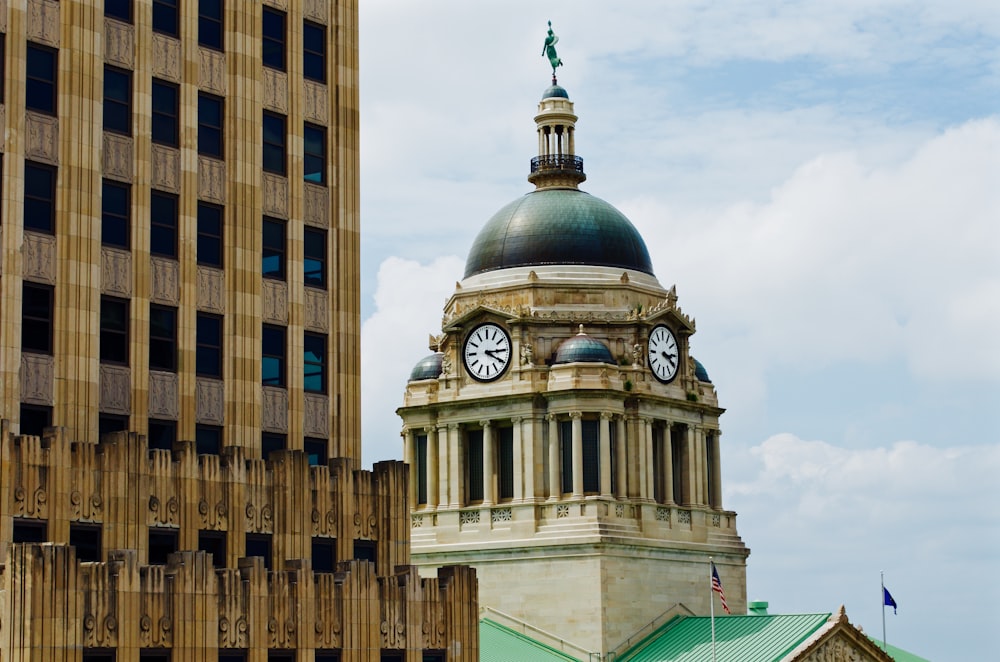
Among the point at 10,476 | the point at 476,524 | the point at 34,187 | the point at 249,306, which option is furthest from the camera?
the point at 476,524

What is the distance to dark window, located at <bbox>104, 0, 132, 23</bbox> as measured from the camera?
5778 cm

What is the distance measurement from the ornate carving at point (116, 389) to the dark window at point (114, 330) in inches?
11.1

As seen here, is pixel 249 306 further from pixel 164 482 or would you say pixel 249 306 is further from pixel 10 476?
pixel 10 476

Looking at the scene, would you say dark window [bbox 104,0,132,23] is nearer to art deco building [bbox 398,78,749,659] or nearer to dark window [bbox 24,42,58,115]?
dark window [bbox 24,42,58,115]

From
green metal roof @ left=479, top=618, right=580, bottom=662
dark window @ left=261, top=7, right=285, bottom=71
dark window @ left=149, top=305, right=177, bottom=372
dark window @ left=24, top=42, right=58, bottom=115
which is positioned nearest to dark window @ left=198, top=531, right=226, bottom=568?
dark window @ left=149, top=305, right=177, bottom=372

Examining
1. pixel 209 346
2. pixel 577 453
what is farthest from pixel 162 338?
pixel 577 453

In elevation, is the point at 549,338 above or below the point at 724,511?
above

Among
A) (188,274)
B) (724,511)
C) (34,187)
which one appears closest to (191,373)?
(188,274)

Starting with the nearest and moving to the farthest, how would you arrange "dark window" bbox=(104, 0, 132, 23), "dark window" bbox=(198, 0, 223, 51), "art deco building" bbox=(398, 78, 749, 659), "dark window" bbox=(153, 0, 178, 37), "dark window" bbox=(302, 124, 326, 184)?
"dark window" bbox=(104, 0, 132, 23) → "dark window" bbox=(153, 0, 178, 37) → "dark window" bbox=(198, 0, 223, 51) → "dark window" bbox=(302, 124, 326, 184) → "art deco building" bbox=(398, 78, 749, 659)

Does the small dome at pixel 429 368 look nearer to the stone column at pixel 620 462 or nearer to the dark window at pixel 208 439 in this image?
the stone column at pixel 620 462

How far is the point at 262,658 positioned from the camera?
55312mm

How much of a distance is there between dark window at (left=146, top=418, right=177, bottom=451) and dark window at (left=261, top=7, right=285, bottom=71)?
39.8ft

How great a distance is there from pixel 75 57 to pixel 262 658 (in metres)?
17.3

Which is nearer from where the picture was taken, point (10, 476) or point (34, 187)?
point (10, 476)
